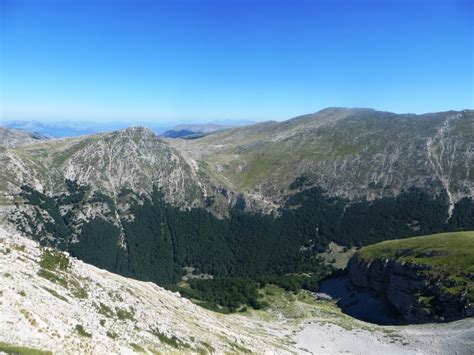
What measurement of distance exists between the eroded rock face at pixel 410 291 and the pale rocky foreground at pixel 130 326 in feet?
25.6

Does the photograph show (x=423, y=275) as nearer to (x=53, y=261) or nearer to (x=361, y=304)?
(x=361, y=304)

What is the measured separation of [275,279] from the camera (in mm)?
165875

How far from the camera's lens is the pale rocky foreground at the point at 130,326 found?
42031mm

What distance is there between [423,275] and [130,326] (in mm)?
97356

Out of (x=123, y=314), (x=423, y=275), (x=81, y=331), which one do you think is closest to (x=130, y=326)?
(x=123, y=314)

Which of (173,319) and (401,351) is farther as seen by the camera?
(401,351)

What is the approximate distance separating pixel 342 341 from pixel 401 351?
14.4 m

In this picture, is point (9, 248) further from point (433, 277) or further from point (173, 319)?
point (433, 277)

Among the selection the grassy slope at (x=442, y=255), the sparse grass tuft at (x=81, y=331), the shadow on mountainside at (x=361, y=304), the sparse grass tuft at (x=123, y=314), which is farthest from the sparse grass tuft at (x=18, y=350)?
the shadow on mountainside at (x=361, y=304)

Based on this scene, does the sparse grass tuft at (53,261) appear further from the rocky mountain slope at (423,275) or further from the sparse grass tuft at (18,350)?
the rocky mountain slope at (423,275)

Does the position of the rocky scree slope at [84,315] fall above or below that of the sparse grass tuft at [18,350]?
below

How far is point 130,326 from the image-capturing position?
57.6 m

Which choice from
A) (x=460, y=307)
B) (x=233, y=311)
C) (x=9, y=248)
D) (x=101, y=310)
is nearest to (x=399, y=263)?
(x=460, y=307)

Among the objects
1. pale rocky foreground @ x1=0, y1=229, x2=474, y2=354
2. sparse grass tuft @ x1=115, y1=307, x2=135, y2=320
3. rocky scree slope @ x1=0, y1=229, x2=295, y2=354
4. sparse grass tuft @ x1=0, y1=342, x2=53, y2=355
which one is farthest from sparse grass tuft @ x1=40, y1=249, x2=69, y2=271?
sparse grass tuft @ x1=0, y1=342, x2=53, y2=355
